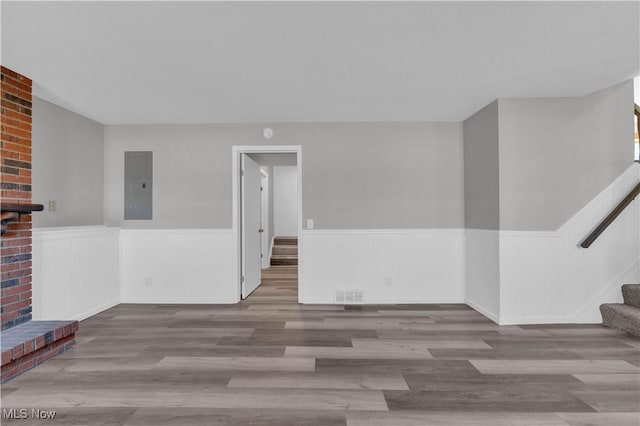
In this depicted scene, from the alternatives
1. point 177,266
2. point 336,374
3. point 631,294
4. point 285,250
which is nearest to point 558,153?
point 631,294

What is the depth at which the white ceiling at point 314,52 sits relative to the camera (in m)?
1.93

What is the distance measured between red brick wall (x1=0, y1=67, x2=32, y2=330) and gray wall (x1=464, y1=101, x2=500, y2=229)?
4.53 meters

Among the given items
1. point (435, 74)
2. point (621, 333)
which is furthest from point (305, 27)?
point (621, 333)

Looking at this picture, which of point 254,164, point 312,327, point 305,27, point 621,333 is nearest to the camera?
point 305,27

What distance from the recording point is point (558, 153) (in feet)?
11.1

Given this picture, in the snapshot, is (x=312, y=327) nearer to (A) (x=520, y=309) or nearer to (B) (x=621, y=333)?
(A) (x=520, y=309)

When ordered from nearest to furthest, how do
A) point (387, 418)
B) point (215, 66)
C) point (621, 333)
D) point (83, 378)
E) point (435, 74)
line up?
1. point (387, 418)
2. point (83, 378)
3. point (215, 66)
4. point (435, 74)
5. point (621, 333)

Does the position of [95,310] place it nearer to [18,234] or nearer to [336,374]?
[18,234]

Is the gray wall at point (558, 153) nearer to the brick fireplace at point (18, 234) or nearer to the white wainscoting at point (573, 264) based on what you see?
the white wainscoting at point (573, 264)

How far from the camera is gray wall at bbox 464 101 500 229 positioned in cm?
344

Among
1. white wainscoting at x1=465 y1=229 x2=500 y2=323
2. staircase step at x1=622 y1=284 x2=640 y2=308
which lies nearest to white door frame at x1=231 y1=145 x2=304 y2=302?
white wainscoting at x1=465 y1=229 x2=500 y2=323

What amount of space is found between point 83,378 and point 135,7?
8.07ft

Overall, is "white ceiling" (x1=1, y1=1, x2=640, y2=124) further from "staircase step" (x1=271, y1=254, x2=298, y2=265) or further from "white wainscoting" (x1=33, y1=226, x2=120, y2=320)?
"staircase step" (x1=271, y1=254, x2=298, y2=265)

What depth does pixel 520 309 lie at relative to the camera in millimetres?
3361
